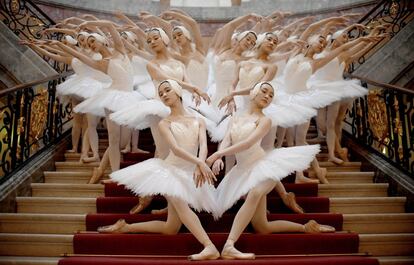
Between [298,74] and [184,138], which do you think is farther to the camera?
[298,74]

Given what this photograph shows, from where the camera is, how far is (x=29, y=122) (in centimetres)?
552

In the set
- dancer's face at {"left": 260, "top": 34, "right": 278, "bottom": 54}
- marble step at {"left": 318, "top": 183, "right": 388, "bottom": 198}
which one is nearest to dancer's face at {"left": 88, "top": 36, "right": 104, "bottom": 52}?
dancer's face at {"left": 260, "top": 34, "right": 278, "bottom": 54}

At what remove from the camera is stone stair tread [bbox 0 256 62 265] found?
11.9ft

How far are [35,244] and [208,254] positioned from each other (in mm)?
1685

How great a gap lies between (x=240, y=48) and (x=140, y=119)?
5.63 feet

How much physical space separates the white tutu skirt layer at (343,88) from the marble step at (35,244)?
377 cm

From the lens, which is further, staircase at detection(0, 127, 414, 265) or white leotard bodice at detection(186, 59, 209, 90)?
white leotard bodice at detection(186, 59, 209, 90)

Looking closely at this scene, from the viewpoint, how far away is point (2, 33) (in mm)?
7695

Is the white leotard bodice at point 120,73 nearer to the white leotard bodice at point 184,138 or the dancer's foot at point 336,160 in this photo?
the white leotard bodice at point 184,138

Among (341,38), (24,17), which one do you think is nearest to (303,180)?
(341,38)

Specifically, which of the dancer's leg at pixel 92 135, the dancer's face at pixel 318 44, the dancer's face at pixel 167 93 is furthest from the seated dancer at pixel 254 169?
the dancer's leg at pixel 92 135

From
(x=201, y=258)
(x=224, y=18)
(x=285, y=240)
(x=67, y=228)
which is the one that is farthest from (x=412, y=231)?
(x=224, y=18)

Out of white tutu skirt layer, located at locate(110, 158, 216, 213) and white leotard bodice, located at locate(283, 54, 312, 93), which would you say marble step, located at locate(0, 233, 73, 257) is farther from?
white leotard bodice, located at locate(283, 54, 312, 93)

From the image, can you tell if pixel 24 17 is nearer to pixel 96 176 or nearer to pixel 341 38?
pixel 96 176
